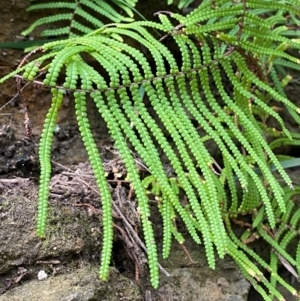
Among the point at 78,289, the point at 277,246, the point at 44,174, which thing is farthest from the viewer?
the point at 277,246

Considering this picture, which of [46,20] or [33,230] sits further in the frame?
[46,20]

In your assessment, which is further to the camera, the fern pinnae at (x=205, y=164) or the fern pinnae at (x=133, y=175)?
the fern pinnae at (x=205, y=164)

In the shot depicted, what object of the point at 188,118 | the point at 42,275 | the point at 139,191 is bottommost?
the point at 42,275

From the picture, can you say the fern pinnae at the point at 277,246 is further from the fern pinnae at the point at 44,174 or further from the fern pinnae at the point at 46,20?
the fern pinnae at the point at 46,20

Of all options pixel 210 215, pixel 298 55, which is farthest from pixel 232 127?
pixel 298 55

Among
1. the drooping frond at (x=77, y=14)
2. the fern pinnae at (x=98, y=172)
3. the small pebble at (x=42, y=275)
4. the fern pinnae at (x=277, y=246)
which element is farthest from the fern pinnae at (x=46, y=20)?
the fern pinnae at (x=277, y=246)

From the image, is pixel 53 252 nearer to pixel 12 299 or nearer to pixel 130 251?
pixel 12 299

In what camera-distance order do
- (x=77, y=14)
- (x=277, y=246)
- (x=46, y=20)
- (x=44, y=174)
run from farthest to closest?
(x=77, y=14), (x=46, y=20), (x=277, y=246), (x=44, y=174)

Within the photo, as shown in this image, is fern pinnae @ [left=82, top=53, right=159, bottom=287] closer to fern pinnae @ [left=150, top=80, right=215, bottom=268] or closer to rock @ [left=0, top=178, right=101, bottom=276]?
fern pinnae @ [left=150, top=80, right=215, bottom=268]

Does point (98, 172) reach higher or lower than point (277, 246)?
higher

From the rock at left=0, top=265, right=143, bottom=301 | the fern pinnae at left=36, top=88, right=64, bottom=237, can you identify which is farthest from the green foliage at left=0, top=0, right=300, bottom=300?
the rock at left=0, top=265, right=143, bottom=301

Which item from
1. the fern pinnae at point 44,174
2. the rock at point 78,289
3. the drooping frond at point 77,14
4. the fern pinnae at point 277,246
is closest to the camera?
the fern pinnae at point 44,174

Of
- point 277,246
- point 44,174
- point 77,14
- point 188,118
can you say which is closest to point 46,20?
point 77,14

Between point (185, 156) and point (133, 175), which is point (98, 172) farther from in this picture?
point (185, 156)
